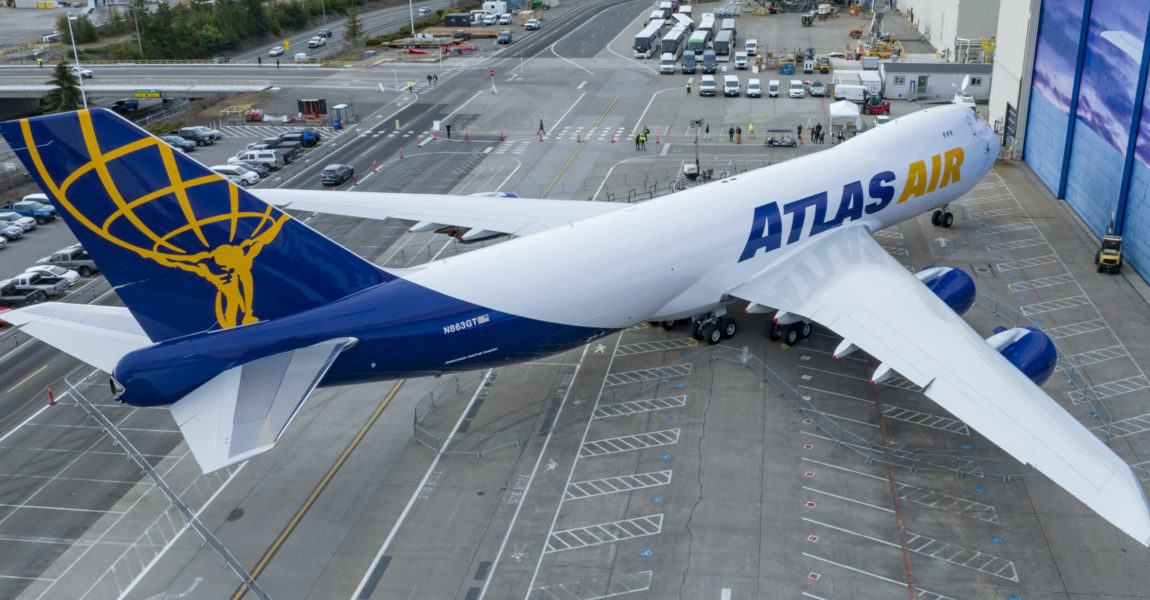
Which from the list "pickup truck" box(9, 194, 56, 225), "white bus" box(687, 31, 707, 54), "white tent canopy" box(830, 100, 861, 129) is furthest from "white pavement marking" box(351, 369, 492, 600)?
"white bus" box(687, 31, 707, 54)

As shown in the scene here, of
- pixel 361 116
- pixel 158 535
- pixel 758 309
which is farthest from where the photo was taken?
pixel 361 116

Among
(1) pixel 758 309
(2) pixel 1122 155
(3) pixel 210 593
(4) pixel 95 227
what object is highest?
(4) pixel 95 227

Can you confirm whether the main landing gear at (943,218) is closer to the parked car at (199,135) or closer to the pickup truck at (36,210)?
the pickup truck at (36,210)

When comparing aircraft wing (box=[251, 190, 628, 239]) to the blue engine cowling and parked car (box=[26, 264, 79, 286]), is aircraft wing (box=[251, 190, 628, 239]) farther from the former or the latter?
the blue engine cowling

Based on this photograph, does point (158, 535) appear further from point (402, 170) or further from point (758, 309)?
point (402, 170)

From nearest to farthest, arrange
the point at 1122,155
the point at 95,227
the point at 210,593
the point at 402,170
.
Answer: the point at 95,227, the point at 210,593, the point at 1122,155, the point at 402,170

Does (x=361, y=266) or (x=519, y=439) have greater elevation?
(x=361, y=266)

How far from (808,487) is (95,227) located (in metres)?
25.5

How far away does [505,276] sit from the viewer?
37.3 m

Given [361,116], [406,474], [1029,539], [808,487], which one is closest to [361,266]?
[406,474]

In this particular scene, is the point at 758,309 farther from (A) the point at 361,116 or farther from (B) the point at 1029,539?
(A) the point at 361,116

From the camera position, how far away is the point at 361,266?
34.1 m

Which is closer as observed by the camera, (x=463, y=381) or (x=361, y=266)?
(x=361, y=266)

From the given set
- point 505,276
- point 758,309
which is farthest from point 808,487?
point 505,276
